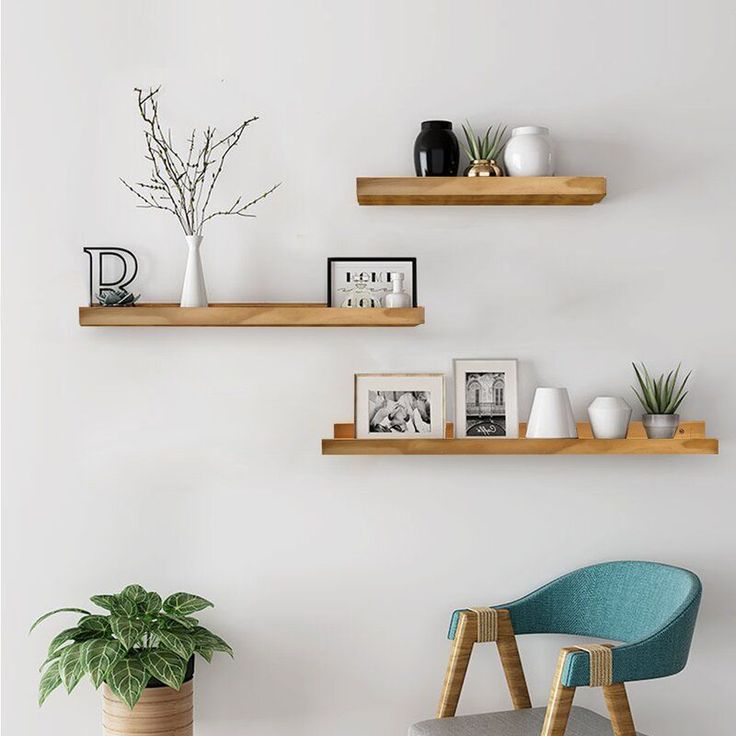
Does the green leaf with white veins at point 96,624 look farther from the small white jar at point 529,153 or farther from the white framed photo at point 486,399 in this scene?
the small white jar at point 529,153

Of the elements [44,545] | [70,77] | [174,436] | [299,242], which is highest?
[70,77]

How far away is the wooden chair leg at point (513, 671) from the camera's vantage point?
2.59m

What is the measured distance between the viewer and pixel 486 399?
8.91 ft

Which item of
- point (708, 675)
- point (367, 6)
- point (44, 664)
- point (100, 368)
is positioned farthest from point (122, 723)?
point (367, 6)

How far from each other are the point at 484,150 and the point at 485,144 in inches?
0.7

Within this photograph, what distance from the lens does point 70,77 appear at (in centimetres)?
274

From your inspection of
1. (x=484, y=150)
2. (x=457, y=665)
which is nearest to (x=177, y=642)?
(x=457, y=665)

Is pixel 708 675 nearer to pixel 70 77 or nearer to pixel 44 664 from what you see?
pixel 44 664

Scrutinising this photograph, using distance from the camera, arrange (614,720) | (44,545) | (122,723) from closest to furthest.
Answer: (614,720), (122,723), (44,545)

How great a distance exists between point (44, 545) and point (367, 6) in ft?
5.61

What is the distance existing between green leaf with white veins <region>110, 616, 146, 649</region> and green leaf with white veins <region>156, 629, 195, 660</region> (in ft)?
0.15

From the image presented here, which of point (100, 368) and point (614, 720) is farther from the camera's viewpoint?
point (100, 368)

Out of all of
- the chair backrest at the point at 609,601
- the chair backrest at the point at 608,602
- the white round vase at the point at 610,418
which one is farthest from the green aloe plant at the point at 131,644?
the white round vase at the point at 610,418

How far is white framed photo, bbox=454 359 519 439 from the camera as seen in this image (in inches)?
106
